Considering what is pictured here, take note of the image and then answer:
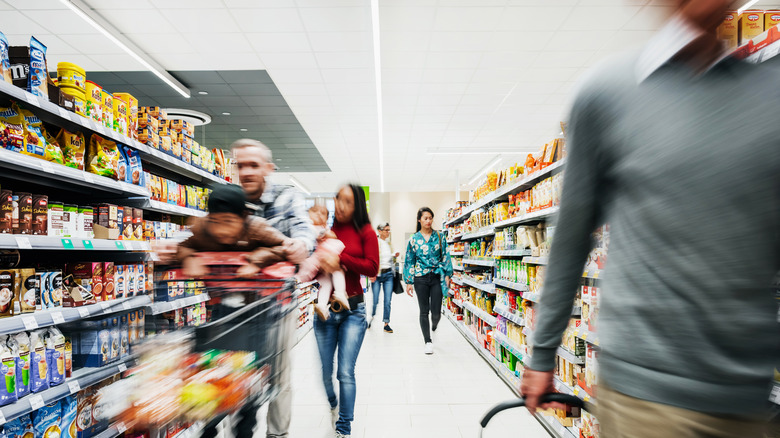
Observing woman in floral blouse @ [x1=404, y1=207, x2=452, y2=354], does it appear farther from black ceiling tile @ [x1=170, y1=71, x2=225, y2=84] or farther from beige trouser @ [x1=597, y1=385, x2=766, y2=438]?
beige trouser @ [x1=597, y1=385, x2=766, y2=438]

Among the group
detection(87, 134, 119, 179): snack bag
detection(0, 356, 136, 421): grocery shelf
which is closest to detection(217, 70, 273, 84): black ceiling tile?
detection(87, 134, 119, 179): snack bag

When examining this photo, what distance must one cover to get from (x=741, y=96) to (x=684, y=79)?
9 cm

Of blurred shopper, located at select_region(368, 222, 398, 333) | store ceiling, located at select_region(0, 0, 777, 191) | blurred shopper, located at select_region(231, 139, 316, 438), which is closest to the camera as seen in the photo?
blurred shopper, located at select_region(231, 139, 316, 438)

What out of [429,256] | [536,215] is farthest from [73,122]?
[429,256]

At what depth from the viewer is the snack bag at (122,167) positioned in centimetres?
240

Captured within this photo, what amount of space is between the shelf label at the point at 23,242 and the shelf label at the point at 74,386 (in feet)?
2.32

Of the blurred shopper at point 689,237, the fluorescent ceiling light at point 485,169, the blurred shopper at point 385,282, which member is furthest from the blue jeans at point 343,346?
the fluorescent ceiling light at point 485,169

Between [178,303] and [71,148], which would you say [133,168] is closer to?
[71,148]

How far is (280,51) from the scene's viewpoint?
222 inches

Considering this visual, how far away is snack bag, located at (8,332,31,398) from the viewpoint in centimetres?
175

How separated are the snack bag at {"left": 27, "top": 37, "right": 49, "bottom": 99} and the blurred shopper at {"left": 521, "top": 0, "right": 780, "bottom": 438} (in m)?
2.33

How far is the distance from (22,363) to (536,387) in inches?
83.6

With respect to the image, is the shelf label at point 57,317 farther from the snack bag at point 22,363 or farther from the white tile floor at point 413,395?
the white tile floor at point 413,395

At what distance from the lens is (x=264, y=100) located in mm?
7484
